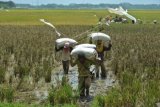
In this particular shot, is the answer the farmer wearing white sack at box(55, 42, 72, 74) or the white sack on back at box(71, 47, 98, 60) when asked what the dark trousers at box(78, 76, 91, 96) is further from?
the farmer wearing white sack at box(55, 42, 72, 74)

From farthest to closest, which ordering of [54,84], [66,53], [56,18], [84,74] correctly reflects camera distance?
[56,18] → [66,53] → [54,84] → [84,74]

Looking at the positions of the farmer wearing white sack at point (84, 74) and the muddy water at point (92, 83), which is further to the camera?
the muddy water at point (92, 83)

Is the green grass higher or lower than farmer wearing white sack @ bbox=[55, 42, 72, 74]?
lower

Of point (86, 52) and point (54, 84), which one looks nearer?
point (86, 52)

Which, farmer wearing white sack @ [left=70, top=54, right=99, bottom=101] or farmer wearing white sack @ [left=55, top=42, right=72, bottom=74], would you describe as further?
farmer wearing white sack @ [left=55, top=42, right=72, bottom=74]

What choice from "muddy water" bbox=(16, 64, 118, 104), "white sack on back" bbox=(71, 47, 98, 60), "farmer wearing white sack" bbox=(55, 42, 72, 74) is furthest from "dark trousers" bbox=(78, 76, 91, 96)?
"farmer wearing white sack" bbox=(55, 42, 72, 74)

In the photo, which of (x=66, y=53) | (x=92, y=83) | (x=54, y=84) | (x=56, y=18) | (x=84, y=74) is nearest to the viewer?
(x=84, y=74)

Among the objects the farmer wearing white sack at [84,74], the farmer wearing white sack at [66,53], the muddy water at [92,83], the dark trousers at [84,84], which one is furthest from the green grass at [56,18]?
the dark trousers at [84,84]

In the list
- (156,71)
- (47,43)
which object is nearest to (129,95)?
(156,71)

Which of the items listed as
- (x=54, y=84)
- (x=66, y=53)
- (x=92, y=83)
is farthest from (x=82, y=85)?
(x=66, y=53)

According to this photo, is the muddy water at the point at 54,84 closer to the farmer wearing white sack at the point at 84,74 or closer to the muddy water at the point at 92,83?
the muddy water at the point at 92,83

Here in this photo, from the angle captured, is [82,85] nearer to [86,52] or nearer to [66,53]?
[86,52]

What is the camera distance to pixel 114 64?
13898mm

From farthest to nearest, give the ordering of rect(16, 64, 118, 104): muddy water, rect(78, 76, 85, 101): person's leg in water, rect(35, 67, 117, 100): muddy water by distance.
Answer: rect(35, 67, 117, 100): muddy water, rect(78, 76, 85, 101): person's leg in water, rect(16, 64, 118, 104): muddy water
